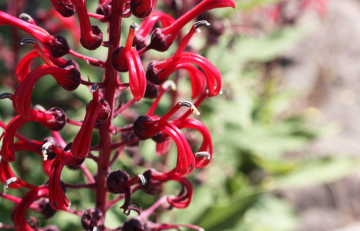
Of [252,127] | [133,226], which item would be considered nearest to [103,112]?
[133,226]

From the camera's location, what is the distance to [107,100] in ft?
3.62

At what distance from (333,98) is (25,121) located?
4762mm

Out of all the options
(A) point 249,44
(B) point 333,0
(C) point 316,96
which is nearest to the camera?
(A) point 249,44

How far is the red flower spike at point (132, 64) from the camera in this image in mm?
910

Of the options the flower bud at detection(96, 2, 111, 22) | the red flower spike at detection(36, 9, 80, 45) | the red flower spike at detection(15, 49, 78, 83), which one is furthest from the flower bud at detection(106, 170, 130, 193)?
the red flower spike at detection(36, 9, 80, 45)

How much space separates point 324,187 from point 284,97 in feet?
3.79

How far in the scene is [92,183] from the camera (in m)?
1.24

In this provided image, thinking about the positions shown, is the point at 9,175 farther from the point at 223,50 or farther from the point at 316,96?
the point at 316,96

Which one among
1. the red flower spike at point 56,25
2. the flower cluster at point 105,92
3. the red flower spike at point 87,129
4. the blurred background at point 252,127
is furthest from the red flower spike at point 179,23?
the red flower spike at point 56,25

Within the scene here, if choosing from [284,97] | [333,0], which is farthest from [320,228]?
[333,0]

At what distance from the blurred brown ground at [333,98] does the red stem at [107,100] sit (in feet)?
10.3

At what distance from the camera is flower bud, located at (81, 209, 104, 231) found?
3.80 feet

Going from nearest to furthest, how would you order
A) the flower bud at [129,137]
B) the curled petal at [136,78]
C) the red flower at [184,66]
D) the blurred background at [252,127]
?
the curled petal at [136,78] → the red flower at [184,66] → the flower bud at [129,137] → the blurred background at [252,127]

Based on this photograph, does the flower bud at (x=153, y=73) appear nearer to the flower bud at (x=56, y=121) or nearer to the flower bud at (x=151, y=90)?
the flower bud at (x=151, y=90)
